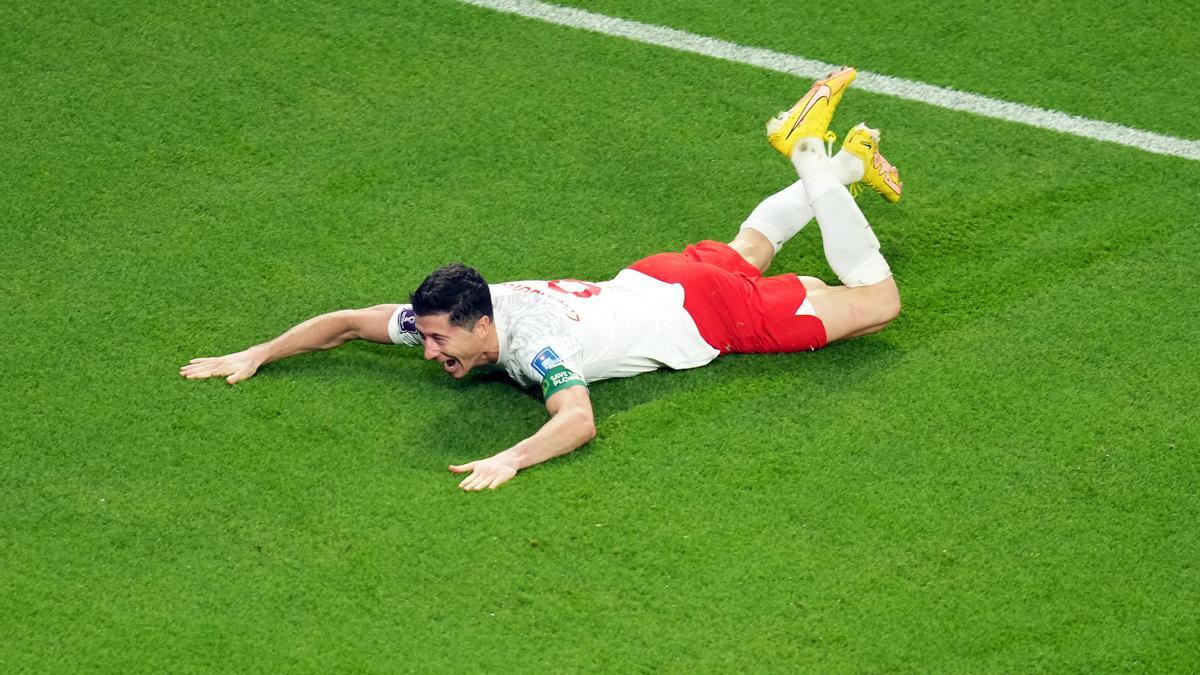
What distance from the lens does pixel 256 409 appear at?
5707mm

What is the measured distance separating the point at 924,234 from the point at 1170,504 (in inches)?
67.6

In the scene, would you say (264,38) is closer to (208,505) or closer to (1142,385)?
(208,505)

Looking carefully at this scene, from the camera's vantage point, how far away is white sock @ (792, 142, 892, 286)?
5949 mm

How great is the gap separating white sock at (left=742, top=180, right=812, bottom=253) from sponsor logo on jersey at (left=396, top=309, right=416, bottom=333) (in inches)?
57.2

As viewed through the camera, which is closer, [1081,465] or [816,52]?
[1081,465]

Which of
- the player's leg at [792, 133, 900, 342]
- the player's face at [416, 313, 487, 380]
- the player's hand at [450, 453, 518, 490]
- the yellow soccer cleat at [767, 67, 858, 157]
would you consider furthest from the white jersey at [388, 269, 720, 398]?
the yellow soccer cleat at [767, 67, 858, 157]

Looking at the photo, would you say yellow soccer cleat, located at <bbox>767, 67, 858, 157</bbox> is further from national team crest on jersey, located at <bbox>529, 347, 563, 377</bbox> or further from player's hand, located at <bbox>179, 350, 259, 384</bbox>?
player's hand, located at <bbox>179, 350, 259, 384</bbox>

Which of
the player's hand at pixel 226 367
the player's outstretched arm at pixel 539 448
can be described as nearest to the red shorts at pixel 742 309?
the player's outstretched arm at pixel 539 448

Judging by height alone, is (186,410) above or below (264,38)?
below

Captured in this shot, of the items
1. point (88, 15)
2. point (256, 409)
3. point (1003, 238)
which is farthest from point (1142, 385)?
point (88, 15)

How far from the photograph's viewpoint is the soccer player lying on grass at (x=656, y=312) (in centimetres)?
552

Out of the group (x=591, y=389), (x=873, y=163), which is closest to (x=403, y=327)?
(x=591, y=389)

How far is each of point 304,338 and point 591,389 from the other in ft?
3.56

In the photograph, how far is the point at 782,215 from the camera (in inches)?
248
